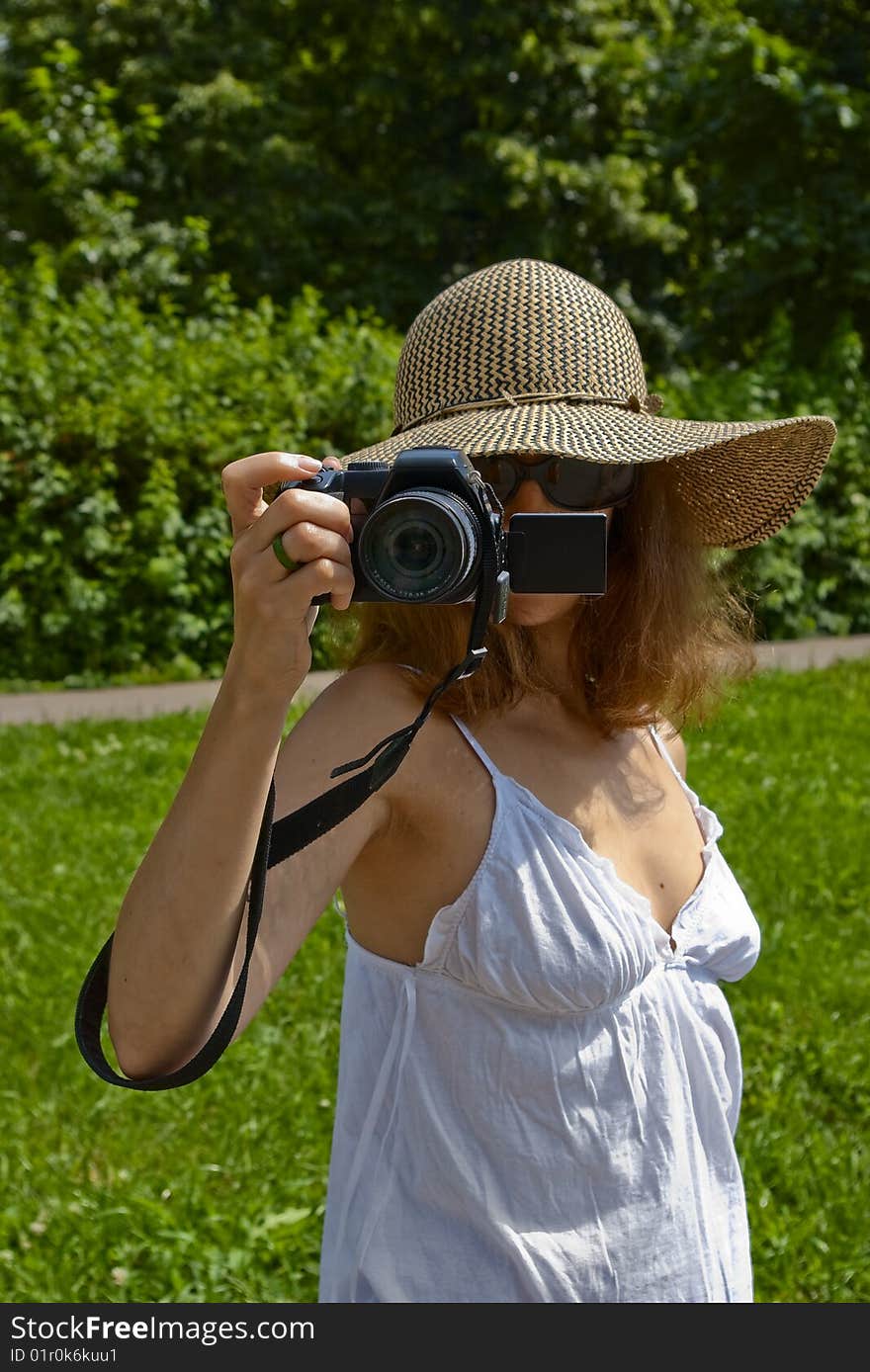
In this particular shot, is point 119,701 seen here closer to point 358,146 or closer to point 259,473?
point 259,473

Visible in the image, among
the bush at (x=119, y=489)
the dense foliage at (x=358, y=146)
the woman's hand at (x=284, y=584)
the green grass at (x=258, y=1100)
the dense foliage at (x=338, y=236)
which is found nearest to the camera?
the woman's hand at (x=284, y=584)

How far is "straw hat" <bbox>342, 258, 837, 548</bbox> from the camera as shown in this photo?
62.7 inches

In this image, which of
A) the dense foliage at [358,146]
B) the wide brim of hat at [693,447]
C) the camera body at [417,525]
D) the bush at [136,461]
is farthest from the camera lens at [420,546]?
the dense foliage at [358,146]

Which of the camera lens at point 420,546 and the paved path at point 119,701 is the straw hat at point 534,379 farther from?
the paved path at point 119,701

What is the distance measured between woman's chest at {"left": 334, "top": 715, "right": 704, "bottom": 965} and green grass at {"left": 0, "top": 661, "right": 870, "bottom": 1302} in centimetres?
50

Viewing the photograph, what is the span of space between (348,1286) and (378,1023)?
30 cm

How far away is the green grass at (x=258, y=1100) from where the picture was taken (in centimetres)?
270

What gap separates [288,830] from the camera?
4.36 ft

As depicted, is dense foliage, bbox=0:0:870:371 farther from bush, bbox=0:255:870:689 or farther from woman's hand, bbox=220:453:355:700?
woman's hand, bbox=220:453:355:700

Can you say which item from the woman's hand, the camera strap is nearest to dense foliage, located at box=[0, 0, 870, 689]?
the camera strap

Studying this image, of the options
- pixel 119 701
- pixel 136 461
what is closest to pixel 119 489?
pixel 136 461

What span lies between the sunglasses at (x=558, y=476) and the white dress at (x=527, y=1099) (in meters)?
0.31
